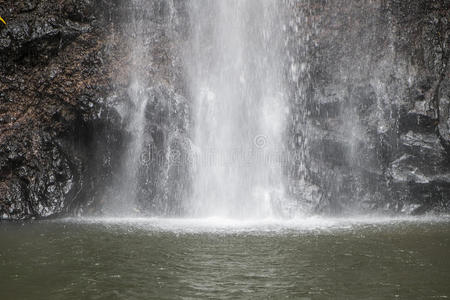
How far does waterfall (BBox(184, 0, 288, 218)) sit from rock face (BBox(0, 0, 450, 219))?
2.01ft

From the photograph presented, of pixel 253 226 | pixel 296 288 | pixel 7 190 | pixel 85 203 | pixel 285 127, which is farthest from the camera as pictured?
pixel 285 127

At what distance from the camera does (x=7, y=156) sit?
1391 centimetres

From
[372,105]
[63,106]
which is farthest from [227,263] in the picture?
[372,105]

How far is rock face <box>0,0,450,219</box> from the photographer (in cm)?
1437

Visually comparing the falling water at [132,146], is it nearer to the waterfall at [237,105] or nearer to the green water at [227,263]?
the waterfall at [237,105]

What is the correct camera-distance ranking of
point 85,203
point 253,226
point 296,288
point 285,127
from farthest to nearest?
1. point 285,127
2. point 85,203
3. point 253,226
4. point 296,288

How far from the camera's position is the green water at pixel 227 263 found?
540 cm

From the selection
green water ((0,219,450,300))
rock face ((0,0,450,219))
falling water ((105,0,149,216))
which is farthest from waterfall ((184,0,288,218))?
green water ((0,219,450,300))

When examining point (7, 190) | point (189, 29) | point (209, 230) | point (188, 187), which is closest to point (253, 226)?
point (209, 230)

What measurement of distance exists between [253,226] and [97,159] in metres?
7.11

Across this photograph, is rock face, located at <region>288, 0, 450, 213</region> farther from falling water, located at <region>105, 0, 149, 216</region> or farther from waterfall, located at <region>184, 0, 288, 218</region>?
falling water, located at <region>105, 0, 149, 216</region>

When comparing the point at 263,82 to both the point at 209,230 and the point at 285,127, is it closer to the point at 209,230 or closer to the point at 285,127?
the point at 285,127

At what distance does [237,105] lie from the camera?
16.7 metres

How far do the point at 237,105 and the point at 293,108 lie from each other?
7.28 feet
